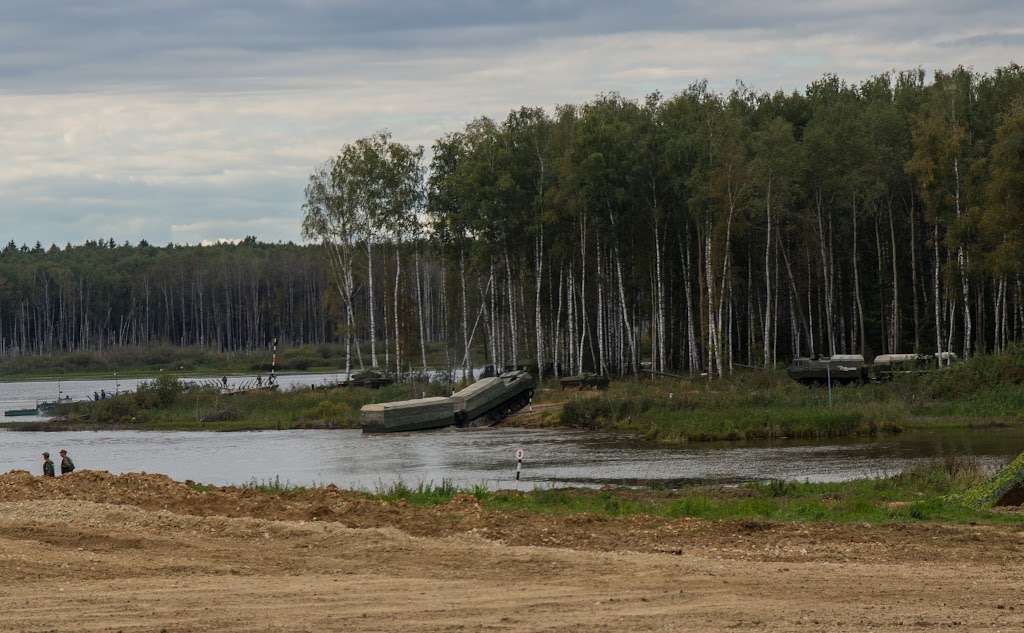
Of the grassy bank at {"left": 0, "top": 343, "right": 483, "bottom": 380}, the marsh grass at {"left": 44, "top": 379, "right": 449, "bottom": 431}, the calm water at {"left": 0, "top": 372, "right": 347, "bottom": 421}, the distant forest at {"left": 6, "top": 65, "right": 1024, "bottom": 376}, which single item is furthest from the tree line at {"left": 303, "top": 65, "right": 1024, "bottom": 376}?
the grassy bank at {"left": 0, "top": 343, "right": 483, "bottom": 380}

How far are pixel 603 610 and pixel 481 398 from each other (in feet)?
127

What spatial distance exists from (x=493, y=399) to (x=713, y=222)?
612 inches

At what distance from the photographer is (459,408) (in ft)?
163

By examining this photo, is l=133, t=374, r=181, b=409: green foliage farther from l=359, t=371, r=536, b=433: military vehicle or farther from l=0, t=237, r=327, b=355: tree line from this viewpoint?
l=0, t=237, r=327, b=355: tree line

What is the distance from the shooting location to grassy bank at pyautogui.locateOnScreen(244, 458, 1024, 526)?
18031 millimetres

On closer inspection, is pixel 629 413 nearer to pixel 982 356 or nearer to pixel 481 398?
pixel 481 398

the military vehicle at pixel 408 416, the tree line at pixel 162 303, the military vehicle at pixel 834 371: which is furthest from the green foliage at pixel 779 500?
the tree line at pixel 162 303

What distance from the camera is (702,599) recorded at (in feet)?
39.3

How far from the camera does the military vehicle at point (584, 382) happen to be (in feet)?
181

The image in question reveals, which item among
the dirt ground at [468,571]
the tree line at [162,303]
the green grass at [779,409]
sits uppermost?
the tree line at [162,303]

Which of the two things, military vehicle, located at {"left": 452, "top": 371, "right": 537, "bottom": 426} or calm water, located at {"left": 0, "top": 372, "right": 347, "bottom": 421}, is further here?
calm water, located at {"left": 0, "top": 372, "right": 347, "bottom": 421}

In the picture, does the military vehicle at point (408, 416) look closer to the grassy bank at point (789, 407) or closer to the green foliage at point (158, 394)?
the grassy bank at point (789, 407)

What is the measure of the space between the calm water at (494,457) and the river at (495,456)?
0.04m

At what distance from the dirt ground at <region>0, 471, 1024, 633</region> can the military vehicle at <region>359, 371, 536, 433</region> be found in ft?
97.5
